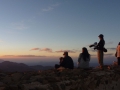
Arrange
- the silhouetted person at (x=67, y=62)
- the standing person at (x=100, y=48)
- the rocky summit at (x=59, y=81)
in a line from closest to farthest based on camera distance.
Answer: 1. the rocky summit at (x=59, y=81)
2. the silhouetted person at (x=67, y=62)
3. the standing person at (x=100, y=48)

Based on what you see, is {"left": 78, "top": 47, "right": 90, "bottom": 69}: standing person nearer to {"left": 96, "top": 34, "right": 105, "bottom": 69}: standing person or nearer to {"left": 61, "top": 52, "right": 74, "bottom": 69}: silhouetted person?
{"left": 61, "top": 52, "right": 74, "bottom": 69}: silhouetted person

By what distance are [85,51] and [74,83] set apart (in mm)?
4524

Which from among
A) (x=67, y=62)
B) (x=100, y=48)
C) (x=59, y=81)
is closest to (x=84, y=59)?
(x=67, y=62)

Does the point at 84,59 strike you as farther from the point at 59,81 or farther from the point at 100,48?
the point at 59,81

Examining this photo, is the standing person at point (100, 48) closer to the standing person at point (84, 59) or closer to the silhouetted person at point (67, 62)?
the standing person at point (84, 59)

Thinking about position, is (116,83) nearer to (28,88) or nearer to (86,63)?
(86,63)

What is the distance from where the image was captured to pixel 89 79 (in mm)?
7852

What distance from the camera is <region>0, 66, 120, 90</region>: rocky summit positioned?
18.3 feet

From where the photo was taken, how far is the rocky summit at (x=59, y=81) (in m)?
5.59

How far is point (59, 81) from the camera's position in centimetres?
656

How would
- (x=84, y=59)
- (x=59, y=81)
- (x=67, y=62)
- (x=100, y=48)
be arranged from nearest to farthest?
1. (x=59, y=81)
2. (x=67, y=62)
3. (x=84, y=59)
4. (x=100, y=48)

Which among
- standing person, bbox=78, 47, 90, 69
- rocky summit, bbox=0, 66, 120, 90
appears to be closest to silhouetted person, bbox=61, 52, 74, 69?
standing person, bbox=78, 47, 90, 69

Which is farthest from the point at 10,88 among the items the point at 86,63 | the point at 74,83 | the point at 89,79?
the point at 86,63

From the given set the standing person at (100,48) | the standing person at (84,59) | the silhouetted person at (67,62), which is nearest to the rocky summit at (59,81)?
the standing person at (84,59)
